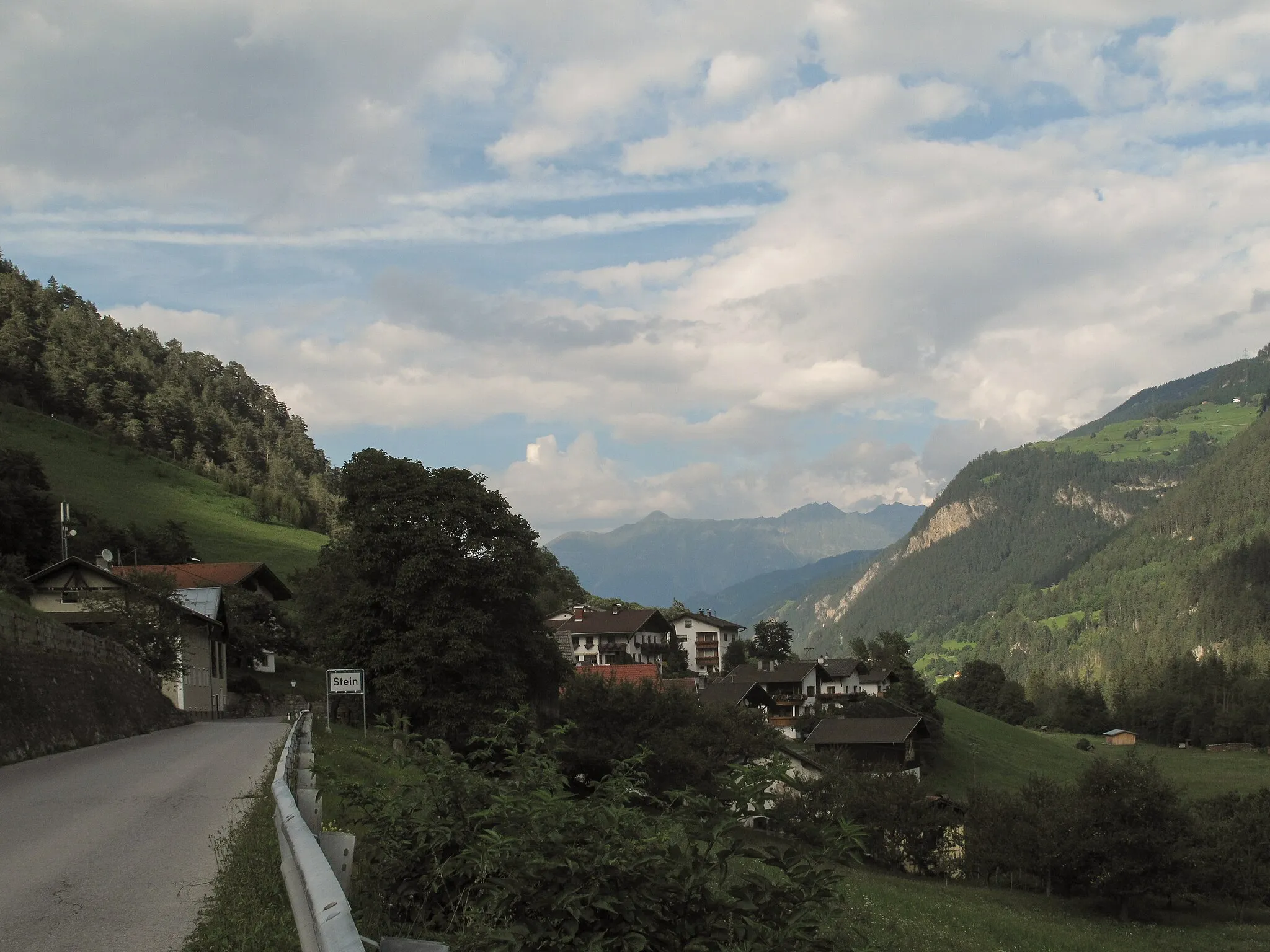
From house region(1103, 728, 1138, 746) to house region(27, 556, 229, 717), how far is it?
120m

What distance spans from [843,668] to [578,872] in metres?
123

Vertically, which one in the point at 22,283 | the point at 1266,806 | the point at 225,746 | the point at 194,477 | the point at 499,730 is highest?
the point at 22,283

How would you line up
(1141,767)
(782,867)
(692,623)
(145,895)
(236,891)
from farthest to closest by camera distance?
(692,623), (1141,767), (145,895), (236,891), (782,867)

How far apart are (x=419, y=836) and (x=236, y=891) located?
218cm

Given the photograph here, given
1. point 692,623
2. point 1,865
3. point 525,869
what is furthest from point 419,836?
point 692,623

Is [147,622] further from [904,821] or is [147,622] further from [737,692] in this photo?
[737,692]

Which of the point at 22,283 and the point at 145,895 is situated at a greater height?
the point at 22,283

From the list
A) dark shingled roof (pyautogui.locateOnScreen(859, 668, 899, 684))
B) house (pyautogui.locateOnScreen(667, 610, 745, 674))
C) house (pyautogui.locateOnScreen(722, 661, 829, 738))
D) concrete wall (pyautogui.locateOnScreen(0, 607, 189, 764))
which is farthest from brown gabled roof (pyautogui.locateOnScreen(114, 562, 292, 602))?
house (pyautogui.locateOnScreen(667, 610, 745, 674))

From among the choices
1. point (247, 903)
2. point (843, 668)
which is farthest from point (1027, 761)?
point (247, 903)

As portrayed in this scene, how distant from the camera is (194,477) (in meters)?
120

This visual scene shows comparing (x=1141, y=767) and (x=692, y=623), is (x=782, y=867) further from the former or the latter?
(x=692, y=623)

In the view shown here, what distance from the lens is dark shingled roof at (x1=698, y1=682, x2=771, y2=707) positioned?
97.1 meters

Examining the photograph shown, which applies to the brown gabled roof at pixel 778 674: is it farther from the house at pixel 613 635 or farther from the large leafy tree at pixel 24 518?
the large leafy tree at pixel 24 518

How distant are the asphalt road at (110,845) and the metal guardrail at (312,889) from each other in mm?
1059
